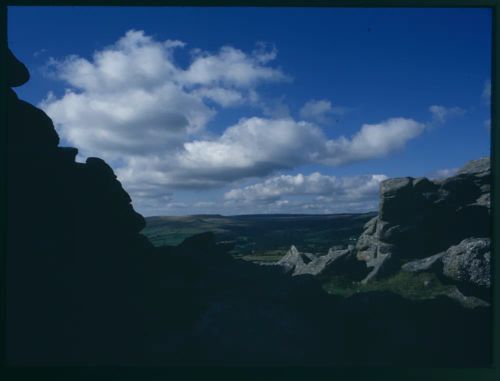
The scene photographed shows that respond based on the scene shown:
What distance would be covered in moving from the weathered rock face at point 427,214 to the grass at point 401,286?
1.71 metres

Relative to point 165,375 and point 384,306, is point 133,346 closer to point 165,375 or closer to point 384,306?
point 165,375

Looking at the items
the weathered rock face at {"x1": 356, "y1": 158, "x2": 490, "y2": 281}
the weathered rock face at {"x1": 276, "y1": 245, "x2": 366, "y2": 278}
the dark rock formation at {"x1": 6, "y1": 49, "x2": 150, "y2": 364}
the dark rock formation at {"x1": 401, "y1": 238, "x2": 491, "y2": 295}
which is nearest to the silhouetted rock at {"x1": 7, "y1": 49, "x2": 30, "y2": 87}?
the dark rock formation at {"x1": 6, "y1": 49, "x2": 150, "y2": 364}

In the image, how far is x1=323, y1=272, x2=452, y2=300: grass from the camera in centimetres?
2128

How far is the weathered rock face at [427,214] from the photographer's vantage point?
93.4ft

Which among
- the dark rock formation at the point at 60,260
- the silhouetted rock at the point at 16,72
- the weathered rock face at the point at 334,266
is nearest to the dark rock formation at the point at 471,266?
the weathered rock face at the point at 334,266

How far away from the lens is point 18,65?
16281 millimetres

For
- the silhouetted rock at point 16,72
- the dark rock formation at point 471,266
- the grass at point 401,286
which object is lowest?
the grass at point 401,286

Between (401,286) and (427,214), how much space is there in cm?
881

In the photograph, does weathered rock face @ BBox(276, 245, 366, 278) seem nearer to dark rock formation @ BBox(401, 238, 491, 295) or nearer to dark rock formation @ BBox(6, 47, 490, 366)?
dark rock formation @ BBox(401, 238, 491, 295)

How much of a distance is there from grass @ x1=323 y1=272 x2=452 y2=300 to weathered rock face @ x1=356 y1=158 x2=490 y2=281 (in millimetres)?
1713

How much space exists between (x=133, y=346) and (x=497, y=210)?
12589 mm

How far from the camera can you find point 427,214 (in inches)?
1185

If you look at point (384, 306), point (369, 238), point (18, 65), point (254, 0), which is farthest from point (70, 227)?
point (369, 238)

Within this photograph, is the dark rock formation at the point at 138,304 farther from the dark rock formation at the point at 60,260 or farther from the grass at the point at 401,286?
the grass at the point at 401,286
